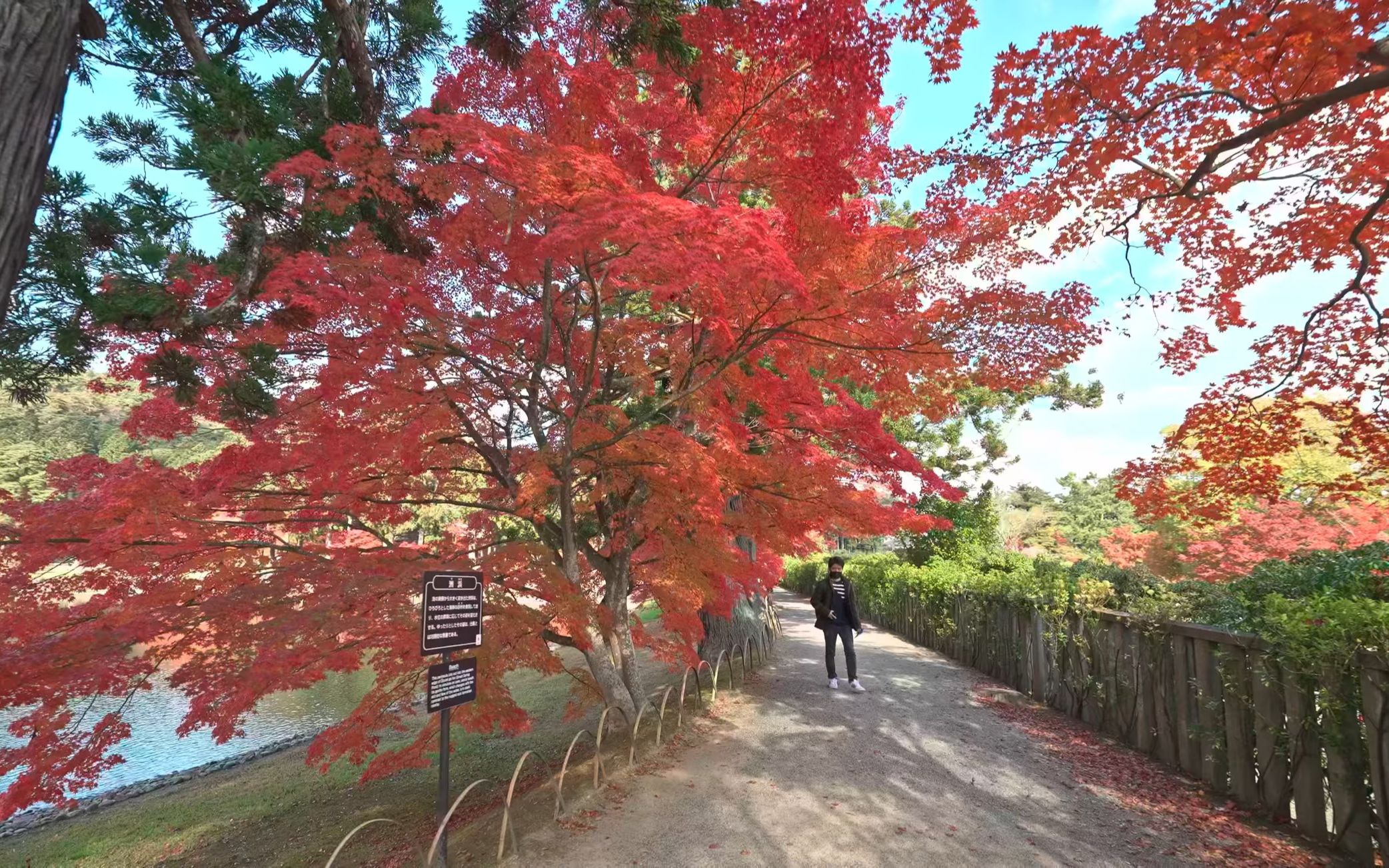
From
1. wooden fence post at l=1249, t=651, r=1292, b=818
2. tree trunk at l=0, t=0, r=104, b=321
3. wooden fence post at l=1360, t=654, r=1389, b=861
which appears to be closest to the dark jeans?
wooden fence post at l=1249, t=651, r=1292, b=818

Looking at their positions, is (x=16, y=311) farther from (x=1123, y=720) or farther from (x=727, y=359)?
(x=1123, y=720)

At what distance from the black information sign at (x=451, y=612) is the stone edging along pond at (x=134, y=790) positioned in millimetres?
9862

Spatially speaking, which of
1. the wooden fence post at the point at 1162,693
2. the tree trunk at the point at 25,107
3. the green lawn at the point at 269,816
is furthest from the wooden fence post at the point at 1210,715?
the tree trunk at the point at 25,107

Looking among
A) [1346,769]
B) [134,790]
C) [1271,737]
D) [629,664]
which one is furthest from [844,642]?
[134,790]

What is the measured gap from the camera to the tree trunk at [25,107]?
1983mm

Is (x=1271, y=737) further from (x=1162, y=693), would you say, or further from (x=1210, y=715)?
(x=1162, y=693)

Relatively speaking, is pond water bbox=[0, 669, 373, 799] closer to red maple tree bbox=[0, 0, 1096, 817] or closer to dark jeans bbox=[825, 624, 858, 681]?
red maple tree bbox=[0, 0, 1096, 817]

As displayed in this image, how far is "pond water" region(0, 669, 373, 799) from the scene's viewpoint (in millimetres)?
11391

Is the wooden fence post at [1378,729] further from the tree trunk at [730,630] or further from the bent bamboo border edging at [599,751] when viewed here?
the tree trunk at [730,630]

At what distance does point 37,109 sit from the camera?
2.06 metres

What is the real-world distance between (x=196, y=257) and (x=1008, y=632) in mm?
9576

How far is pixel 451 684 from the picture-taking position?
338 cm

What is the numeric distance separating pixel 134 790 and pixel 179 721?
17.9ft

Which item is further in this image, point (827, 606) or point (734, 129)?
point (827, 606)
